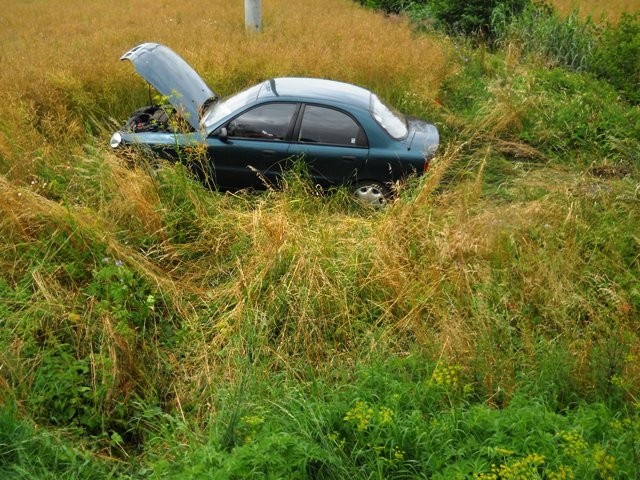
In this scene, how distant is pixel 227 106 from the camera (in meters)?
7.00

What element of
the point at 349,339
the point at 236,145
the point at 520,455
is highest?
the point at 236,145

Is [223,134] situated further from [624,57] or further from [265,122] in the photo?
[624,57]

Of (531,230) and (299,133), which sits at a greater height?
(299,133)

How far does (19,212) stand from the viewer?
17.9 ft

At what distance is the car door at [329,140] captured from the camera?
259 inches

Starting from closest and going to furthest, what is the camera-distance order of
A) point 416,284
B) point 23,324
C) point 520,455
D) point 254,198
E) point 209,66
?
point 520,455 < point 23,324 < point 416,284 < point 254,198 < point 209,66

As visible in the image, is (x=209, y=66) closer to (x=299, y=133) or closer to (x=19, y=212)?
(x=299, y=133)

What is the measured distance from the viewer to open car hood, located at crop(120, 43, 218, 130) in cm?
677

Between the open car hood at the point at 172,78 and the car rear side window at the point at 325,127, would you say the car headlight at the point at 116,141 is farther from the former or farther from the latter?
the car rear side window at the point at 325,127

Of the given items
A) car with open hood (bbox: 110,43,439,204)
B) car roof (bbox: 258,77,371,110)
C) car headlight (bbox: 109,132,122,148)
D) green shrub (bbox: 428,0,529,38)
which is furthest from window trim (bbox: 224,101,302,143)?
green shrub (bbox: 428,0,529,38)

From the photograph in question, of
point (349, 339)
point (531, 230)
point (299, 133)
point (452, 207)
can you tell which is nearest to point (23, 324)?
point (349, 339)

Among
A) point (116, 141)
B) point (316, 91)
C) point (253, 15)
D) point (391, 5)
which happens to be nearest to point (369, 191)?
point (316, 91)

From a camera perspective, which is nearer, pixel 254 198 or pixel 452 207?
pixel 452 207

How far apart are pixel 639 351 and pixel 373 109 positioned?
3.93 meters
